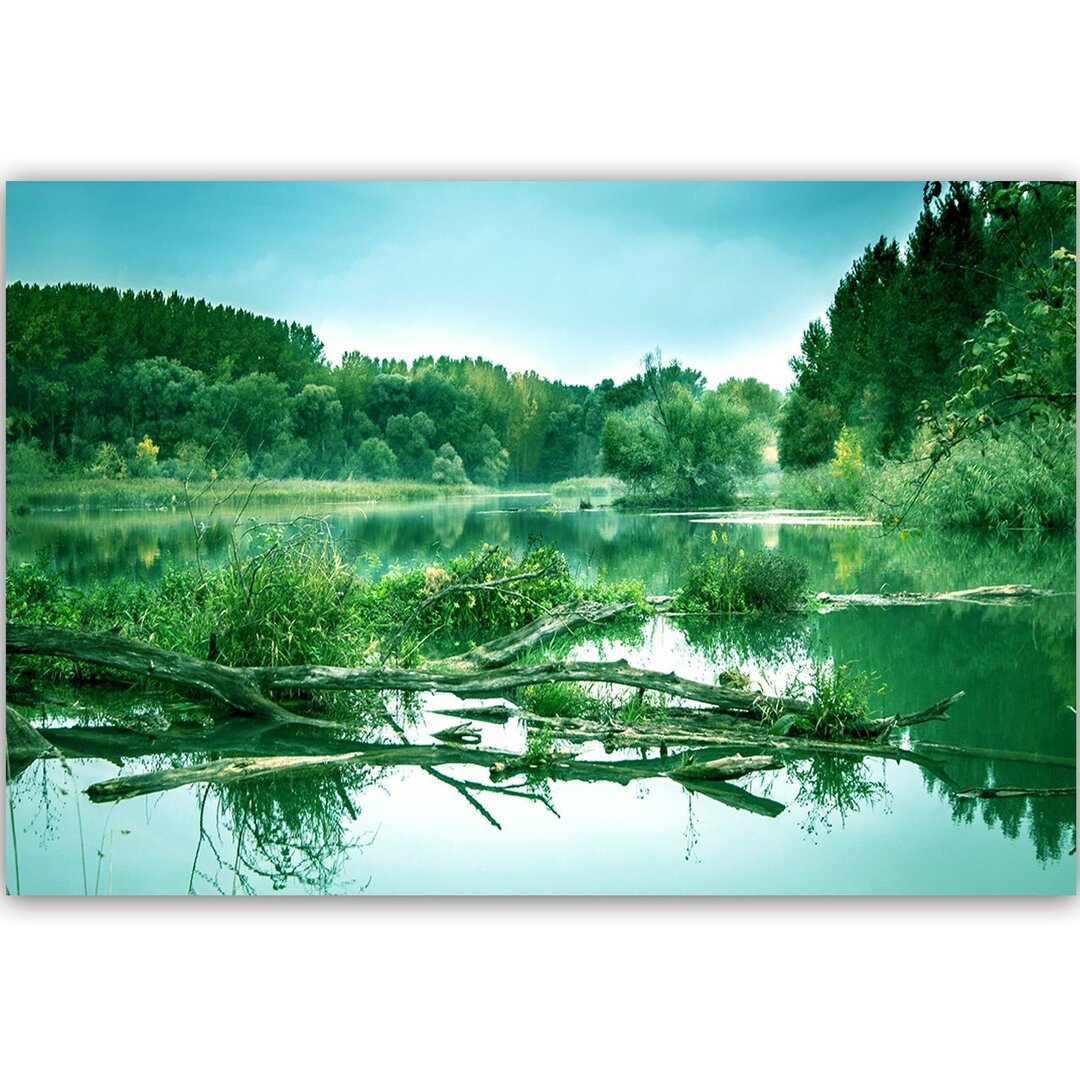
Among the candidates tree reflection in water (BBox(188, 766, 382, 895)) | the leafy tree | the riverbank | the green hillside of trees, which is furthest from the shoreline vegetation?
the green hillside of trees

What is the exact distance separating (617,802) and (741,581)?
98.9 inches

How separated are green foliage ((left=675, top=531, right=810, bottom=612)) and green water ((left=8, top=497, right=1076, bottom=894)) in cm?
23

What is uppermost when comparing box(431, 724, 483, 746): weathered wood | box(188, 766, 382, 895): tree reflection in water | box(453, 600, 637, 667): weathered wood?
box(453, 600, 637, 667): weathered wood

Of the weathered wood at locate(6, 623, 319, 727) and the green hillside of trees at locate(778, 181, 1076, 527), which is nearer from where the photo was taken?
the green hillside of trees at locate(778, 181, 1076, 527)

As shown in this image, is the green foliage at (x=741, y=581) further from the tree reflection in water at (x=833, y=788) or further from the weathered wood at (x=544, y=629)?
the tree reflection in water at (x=833, y=788)

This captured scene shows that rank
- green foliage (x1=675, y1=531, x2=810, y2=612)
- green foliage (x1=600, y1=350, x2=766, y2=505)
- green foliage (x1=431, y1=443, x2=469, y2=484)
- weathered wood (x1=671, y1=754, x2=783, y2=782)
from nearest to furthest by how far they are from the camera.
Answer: weathered wood (x1=671, y1=754, x2=783, y2=782) < green foliage (x1=600, y1=350, x2=766, y2=505) < green foliage (x1=431, y1=443, x2=469, y2=484) < green foliage (x1=675, y1=531, x2=810, y2=612)

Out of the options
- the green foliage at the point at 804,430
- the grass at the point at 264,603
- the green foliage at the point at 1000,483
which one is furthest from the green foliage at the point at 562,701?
the green foliage at the point at 1000,483

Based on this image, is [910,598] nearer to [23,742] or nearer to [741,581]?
[741,581]

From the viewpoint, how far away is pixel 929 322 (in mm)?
5918

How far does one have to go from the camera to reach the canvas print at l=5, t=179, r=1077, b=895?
4.51 metres

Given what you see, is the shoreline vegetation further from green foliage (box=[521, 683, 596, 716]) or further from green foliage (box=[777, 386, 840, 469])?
green foliage (box=[777, 386, 840, 469])

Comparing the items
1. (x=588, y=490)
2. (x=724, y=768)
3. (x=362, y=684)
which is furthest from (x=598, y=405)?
(x=724, y=768)
